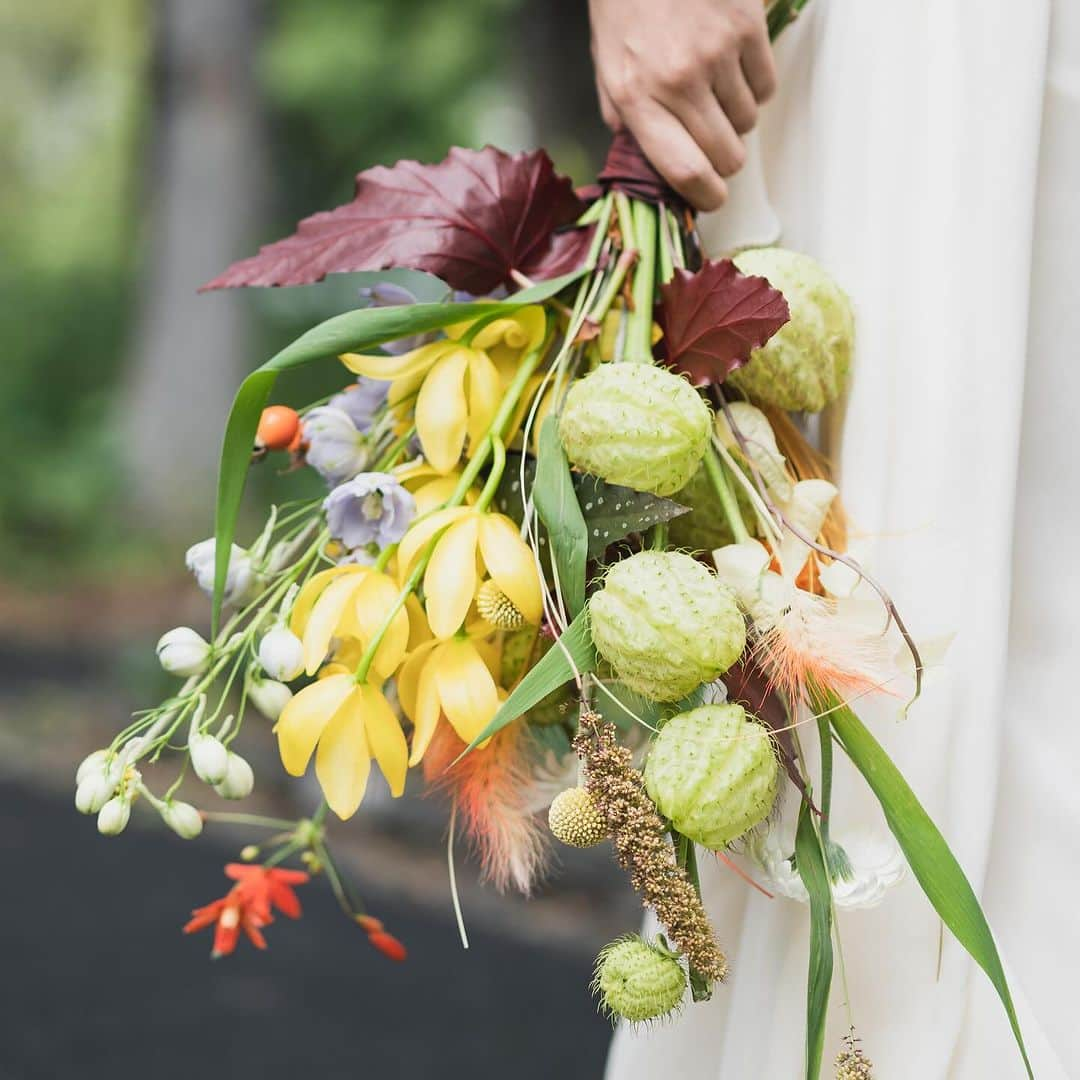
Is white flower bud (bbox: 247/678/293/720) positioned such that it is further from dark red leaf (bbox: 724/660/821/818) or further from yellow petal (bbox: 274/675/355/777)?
dark red leaf (bbox: 724/660/821/818)

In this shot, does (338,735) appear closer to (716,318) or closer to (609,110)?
(716,318)

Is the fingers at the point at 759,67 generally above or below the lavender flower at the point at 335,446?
above

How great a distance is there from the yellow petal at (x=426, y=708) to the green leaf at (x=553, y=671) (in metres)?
0.07

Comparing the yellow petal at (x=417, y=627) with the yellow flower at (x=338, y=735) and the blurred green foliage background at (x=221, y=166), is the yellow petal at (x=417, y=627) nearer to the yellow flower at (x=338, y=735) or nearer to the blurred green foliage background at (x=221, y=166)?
the yellow flower at (x=338, y=735)

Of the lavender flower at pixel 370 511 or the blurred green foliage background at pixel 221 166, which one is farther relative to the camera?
the blurred green foliage background at pixel 221 166

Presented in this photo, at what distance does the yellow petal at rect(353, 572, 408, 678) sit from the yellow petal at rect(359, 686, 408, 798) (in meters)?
0.02

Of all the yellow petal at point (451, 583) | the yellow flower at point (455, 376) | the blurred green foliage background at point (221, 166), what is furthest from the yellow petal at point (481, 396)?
the blurred green foliage background at point (221, 166)

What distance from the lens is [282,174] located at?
6055mm

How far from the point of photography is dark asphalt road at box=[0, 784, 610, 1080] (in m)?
2.48

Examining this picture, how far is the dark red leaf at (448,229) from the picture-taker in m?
0.77

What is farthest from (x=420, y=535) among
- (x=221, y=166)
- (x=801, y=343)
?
(x=221, y=166)

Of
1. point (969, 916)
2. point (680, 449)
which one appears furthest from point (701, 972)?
point (680, 449)

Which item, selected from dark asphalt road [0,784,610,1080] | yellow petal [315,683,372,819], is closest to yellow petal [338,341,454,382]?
yellow petal [315,683,372,819]

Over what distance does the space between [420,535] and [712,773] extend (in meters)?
0.21
